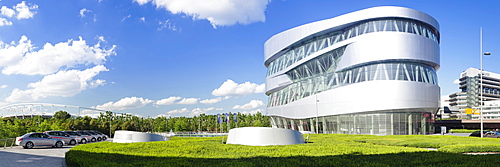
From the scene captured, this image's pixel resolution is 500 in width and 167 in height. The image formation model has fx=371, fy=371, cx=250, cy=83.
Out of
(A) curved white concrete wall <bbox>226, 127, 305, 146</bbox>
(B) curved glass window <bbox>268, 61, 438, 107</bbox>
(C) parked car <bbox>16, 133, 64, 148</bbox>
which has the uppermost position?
(B) curved glass window <bbox>268, 61, 438, 107</bbox>

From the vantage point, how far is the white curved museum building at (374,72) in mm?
53562

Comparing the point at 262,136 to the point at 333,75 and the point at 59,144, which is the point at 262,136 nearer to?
the point at 59,144

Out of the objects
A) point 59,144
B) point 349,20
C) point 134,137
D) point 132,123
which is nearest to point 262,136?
point 134,137

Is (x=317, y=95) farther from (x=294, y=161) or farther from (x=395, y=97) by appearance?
(x=294, y=161)

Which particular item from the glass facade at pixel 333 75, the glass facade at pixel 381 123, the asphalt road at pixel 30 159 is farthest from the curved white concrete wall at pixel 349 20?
the asphalt road at pixel 30 159

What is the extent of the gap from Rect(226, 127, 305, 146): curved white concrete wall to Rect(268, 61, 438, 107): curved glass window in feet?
120

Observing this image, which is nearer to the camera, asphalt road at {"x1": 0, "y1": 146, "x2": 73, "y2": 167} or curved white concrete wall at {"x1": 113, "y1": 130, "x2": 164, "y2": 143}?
asphalt road at {"x1": 0, "y1": 146, "x2": 73, "y2": 167}

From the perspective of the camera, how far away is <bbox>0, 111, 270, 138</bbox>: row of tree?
8524 cm

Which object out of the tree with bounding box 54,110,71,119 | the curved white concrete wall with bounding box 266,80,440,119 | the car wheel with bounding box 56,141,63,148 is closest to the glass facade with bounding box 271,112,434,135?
the curved white concrete wall with bounding box 266,80,440,119

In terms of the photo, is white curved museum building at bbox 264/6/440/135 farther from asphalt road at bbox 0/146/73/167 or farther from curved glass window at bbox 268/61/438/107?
asphalt road at bbox 0/146/73/167

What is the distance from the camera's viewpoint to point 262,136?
66.9ft

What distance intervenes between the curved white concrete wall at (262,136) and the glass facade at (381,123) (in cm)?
3667

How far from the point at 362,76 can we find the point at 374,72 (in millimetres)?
1829

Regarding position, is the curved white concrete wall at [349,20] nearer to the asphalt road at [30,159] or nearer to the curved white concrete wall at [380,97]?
the curved white concrete wall at [380,97]
